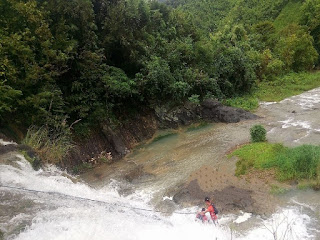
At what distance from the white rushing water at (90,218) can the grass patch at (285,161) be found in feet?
5.71

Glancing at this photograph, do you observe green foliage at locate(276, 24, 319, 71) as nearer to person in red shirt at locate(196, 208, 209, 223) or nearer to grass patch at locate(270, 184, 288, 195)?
grass patch at locate(270, 184, 288, 195)

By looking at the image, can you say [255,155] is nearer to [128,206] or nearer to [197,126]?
[128,206]

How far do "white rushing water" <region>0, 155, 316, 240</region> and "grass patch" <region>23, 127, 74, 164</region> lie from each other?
4.82 feet

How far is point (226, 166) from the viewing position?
12.9 metres

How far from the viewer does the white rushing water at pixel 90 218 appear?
297 inches

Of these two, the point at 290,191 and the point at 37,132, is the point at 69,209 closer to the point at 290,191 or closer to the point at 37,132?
the point at 37,132

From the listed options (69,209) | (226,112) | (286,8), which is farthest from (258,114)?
(286,8)

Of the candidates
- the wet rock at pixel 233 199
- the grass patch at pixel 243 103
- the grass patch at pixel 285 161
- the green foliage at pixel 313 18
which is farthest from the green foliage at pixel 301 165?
the green foliage at pixel 313 18

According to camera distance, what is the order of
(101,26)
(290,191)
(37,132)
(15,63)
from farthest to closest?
1. (101,26)
2. (15,63)
3. (37,132)
4. (290,191)

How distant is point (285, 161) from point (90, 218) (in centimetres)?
721

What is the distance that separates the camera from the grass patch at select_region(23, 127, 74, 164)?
39.2 ft

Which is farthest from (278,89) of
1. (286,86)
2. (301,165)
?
(301,165)

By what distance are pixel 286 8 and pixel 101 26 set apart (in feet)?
128

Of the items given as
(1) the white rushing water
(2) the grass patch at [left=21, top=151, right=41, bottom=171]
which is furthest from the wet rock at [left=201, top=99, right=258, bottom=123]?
(2) the grass patch at [left=21, top=151, right=41, bottom=171]
